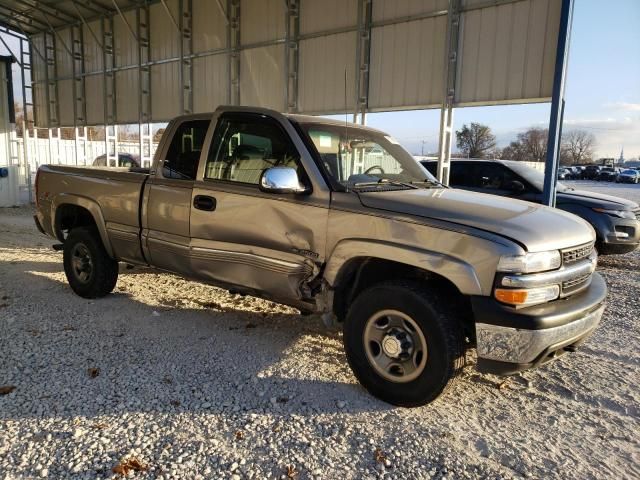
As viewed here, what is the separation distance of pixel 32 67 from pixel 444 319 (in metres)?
21.2

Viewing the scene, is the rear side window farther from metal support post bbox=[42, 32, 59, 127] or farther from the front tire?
metal support post bbox=[42, 32, 59, 127]

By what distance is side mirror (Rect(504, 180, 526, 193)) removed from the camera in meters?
8.68

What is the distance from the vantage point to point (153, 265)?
4934 mm

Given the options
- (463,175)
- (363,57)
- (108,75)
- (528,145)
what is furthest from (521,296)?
(528,145)

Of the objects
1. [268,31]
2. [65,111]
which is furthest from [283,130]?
[65,111]

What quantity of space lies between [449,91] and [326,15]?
334 cm

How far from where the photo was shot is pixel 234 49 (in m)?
12.2

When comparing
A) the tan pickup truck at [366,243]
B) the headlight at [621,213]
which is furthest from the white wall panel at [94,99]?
the headlight at [621,213]

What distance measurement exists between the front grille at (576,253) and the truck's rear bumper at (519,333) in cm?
30

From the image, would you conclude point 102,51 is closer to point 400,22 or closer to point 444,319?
point 400,22

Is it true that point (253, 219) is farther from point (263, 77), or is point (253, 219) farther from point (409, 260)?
point (263, 77)

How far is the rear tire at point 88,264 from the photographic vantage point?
550cm

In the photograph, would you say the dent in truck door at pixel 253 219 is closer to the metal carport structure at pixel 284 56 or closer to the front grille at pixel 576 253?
the metal carport structure at pixel 284 56

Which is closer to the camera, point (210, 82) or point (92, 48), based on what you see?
point (210, 82)
